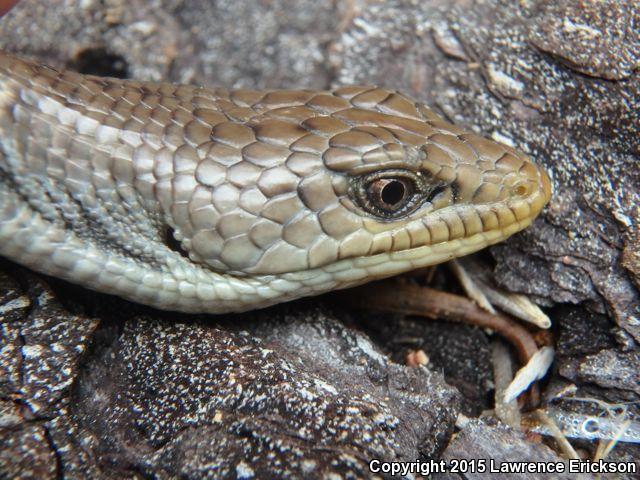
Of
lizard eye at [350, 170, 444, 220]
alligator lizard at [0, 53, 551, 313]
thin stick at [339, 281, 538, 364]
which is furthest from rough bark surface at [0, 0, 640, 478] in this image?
lizard eye at [350, 170, 444, 220]

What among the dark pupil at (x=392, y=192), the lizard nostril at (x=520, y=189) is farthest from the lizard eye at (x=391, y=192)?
the lizard nostril at (x=520, y=189)

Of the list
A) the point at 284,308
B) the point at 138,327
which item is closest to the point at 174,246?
the point at 138,327

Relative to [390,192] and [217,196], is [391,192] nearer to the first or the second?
[390,192]

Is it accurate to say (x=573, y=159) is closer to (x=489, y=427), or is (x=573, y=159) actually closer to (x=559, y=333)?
(x=559, y=333)

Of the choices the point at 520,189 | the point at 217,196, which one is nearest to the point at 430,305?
the point at 520,189

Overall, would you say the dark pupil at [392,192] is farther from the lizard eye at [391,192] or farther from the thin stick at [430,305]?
the thin stick at [430,305]

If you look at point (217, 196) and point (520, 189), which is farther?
point (520, 189)

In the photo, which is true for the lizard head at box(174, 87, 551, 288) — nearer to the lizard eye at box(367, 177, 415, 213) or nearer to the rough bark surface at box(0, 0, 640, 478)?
the lizard eye at box(367, 177, 415, 213)
